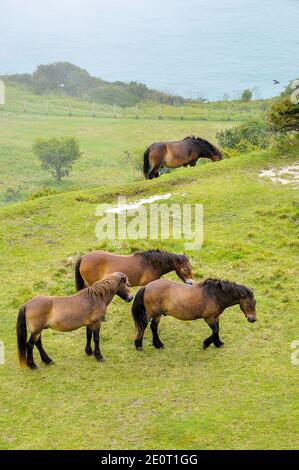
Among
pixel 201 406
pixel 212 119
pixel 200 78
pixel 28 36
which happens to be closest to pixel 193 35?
pixel 28 36

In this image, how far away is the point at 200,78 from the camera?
9850 centimetres

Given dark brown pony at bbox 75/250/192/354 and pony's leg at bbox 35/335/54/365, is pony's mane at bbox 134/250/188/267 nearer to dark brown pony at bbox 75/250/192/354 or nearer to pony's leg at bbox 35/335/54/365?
dark brown pony at bbox 75/250/192/354

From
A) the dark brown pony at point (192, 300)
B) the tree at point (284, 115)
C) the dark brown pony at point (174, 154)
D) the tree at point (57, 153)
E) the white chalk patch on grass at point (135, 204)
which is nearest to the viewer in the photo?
the dark brown pony at point (192, 300)

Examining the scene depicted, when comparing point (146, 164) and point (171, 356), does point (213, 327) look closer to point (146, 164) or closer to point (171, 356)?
point (171, 356)

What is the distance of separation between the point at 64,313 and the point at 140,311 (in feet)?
4.31

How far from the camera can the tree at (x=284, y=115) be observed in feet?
64.4

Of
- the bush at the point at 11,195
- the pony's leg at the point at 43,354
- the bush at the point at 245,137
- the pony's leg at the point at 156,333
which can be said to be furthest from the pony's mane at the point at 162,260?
the bush at the point at 11,195

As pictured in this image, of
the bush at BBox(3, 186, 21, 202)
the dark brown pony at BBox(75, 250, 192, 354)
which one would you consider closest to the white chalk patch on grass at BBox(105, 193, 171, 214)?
the dark brown pony at BBox(75, 250, 192, 354)

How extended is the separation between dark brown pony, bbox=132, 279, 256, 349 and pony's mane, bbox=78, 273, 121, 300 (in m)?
0.42

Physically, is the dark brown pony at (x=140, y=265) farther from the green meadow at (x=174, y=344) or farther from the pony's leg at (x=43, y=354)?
the pony's leg at (x=43, y=354)

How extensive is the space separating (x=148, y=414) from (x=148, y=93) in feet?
183

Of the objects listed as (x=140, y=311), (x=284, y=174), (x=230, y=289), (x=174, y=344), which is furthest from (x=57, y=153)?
(x=230, y=289)

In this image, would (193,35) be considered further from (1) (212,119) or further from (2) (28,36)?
(1) (212,119)

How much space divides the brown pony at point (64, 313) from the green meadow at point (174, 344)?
390 millimetres
